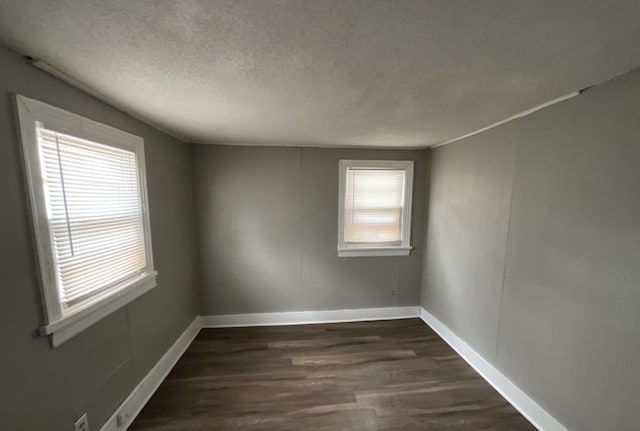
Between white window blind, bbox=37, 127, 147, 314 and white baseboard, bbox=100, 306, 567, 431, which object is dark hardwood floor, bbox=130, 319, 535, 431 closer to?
white baseboard, bbox=100, 306, 567, 431

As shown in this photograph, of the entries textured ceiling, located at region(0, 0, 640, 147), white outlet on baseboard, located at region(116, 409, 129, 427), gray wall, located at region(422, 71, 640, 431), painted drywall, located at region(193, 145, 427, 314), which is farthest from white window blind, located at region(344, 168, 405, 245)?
white outlet on baseboard, located at region(116, 409, 129, 427)

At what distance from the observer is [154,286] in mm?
2059

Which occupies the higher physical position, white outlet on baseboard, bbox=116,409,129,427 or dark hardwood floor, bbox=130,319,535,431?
white outlet on baseboard, bbox=116,409,129,427

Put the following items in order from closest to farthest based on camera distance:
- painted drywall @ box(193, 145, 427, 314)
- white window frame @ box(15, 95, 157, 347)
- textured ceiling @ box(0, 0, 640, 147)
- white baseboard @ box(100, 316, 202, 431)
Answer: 1. textured ceiling @ box(0, 0, 640, 147)
2. white window frame @ box(15, 95, 157, 347)
3. white baseboard @ box(100, 316, 202, 431)
4. painted drywall @ box(193, 145, 427, 314)

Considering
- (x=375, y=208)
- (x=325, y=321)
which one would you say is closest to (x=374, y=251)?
(x=375, y=208)

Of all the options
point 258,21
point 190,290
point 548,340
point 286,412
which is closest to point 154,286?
point 190,290

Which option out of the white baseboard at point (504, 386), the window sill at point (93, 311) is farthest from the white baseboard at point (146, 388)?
the white baseboard at point (504, 386)

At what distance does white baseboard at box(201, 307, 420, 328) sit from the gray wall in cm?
98

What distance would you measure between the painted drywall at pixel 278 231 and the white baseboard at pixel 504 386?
939mm

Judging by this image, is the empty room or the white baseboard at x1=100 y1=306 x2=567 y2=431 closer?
the empty room

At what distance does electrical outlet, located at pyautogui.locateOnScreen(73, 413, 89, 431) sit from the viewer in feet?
4.40

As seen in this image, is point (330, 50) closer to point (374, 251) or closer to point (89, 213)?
point (89, 213)

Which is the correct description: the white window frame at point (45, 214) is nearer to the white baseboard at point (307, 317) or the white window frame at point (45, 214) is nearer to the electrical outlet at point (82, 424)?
the electrical outlet at point (82, 424)

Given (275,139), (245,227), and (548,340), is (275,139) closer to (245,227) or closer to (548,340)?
(245,227)
